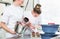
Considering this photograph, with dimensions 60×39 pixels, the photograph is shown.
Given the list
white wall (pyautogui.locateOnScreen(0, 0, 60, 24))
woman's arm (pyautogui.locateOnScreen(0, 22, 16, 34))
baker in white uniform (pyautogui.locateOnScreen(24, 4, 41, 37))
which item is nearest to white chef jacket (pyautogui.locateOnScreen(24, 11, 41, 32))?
baker in white uniform (pyautogui.locateOnScreen(24, 4, 41, 37))

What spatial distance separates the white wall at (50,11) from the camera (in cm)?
195

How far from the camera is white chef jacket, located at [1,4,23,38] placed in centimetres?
174

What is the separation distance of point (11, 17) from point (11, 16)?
12mm

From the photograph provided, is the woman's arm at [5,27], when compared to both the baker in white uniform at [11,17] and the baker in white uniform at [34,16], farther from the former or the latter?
the baker in white uniform at [34,16]

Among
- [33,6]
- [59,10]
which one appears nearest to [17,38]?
[33,6]

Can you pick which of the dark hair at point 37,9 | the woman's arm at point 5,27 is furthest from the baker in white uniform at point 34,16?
the woman's arm at point 5,27

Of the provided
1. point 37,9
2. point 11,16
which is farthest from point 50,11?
point 11,16

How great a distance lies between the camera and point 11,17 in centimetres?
177

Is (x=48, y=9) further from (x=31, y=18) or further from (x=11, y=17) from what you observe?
(x=11, y=17)

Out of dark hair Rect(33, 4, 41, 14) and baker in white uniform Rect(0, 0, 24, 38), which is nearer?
baker in white uniform Rect(0, 0, 24, 38)

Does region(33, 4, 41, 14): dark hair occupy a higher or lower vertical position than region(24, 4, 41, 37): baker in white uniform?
higher

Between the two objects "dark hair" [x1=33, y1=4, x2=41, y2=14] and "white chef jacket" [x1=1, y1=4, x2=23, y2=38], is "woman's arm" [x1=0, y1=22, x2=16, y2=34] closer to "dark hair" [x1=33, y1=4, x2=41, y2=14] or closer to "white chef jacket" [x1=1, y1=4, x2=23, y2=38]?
"white chef jacket" [x1=1, y1=4, x2=23, y2=38]

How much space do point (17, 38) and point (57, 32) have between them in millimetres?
487

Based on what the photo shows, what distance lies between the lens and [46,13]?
1954mm
